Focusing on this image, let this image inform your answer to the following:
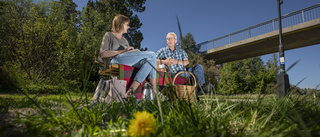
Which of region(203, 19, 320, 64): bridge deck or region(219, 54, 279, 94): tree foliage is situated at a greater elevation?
region(203, 19, 320, 64): bridge deck

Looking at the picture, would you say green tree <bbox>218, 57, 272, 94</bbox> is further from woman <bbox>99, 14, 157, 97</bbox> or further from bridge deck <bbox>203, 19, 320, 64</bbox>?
woman <bbox>99, 14, 157, 97</bbox>

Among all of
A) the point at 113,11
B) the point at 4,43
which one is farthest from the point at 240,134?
the point at 113,11

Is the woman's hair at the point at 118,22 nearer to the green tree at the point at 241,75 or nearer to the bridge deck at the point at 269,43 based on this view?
the green tree at the point at 241,75

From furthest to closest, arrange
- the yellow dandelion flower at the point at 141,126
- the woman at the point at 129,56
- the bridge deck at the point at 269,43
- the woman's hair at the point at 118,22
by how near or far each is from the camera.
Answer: the bridge deck at the point at 269,43 → the woman's hair at the point at 118,22 → the woman at the point at 129,56 → the yellow dandelion flower at the point at 141,126

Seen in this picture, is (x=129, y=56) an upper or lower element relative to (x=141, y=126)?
upper

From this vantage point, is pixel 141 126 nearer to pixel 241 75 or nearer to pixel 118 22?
pixel 118 22

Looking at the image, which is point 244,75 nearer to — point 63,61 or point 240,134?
point 63,61

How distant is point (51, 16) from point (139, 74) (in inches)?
466

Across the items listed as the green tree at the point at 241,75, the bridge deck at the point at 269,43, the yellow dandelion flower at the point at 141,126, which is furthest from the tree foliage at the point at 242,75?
Answer: the yellow dandelion flower at the point at 141,126

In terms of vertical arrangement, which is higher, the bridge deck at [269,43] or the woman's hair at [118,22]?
the bridge deck at [269,43]

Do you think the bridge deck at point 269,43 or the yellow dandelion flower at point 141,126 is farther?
the bridge deck at point 269,43

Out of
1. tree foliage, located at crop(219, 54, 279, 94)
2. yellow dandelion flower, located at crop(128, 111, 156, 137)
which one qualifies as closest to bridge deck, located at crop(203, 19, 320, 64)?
tree foliage, located at crop(219, 54, 279, 94)

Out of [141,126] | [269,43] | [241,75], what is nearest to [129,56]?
[141,126]

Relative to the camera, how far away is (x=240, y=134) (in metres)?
0.71
